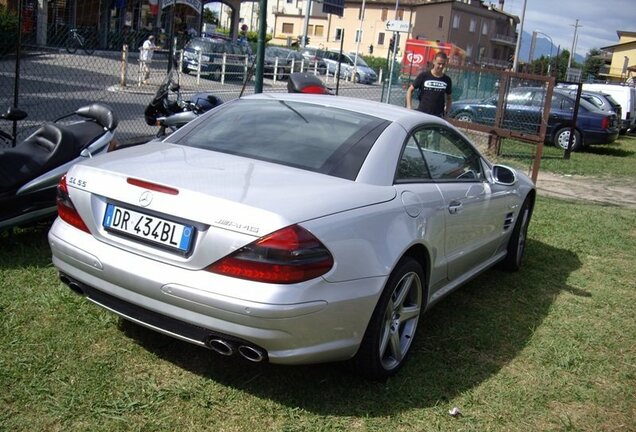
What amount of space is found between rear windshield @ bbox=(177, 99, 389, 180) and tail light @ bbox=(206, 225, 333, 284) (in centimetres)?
71

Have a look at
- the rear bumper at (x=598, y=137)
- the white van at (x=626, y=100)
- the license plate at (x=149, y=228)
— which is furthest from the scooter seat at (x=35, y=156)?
the white van at (x=626, y=100)

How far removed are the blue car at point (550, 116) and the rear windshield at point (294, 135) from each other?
10174 mm

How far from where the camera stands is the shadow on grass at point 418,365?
3.45 metres

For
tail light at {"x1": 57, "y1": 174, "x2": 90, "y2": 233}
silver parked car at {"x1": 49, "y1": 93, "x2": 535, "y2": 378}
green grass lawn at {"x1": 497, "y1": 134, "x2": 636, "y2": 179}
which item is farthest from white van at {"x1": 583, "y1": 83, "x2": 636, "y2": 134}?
tail light at {"x1": 57, "y1": 174, "x2": 90, "y2": 233}

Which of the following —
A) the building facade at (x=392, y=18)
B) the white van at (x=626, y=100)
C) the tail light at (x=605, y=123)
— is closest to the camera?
the tail light at (x=605, y=123)

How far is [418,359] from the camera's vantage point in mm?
4031

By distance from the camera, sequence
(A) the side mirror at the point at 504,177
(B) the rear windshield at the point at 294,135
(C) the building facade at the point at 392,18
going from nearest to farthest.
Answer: (B) the rear windshield at the point at 294,135 < (A) the side mirror at the point at 504,177 < (C) the building facade at the point at 392,18

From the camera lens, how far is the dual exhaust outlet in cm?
305

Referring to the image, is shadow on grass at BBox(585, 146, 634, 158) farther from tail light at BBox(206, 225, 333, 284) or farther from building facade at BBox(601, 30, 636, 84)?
building facade at BBox(601, 30, 636, 84)

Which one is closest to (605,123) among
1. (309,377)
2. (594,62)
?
(309,377)

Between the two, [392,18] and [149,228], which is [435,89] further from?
[392,18]

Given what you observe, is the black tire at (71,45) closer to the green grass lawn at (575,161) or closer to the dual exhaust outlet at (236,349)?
the dual exhaust outlet at (236,349)

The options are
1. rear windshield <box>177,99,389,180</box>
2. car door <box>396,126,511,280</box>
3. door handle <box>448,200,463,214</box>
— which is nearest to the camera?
rear windshield <box>177,99,389,180</box>

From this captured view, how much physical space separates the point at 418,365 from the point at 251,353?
4.16ft
